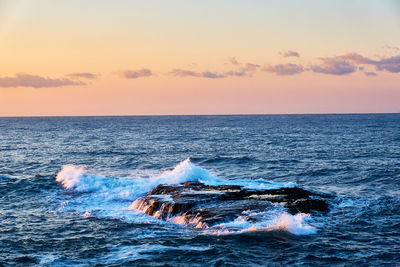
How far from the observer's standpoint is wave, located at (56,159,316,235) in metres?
18.4

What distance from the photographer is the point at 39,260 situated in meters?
15.3

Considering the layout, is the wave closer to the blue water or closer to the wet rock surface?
the blue water

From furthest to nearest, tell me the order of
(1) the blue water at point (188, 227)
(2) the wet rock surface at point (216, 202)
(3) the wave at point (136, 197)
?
(2) the wet rock surface at point (216, 202)
(3) the wave at point (136, 197)
(1) the blue water at point (188, 227)

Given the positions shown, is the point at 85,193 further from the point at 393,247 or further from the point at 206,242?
the point at 393,247

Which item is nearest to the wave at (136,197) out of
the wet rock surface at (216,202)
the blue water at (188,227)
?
the blue water at (188,227)

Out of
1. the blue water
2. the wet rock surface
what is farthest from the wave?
the wet rock surface

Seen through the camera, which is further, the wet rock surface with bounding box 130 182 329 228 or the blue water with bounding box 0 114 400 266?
the wet rock surface with bounding box 130 182 329 228

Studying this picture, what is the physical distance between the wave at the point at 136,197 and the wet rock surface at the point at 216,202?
0.56m

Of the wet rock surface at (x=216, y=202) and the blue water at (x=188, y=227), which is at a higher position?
the wet rock surface at (x=216, y=202)

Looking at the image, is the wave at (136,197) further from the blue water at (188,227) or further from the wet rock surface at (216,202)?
the wet rock surface at (216,202)

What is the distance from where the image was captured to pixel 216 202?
74.1 ft

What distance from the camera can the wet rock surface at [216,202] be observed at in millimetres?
20312

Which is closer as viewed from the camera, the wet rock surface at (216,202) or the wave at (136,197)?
the wave at (136,197)

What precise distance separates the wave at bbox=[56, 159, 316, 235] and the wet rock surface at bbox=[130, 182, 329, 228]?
562 millimetres
